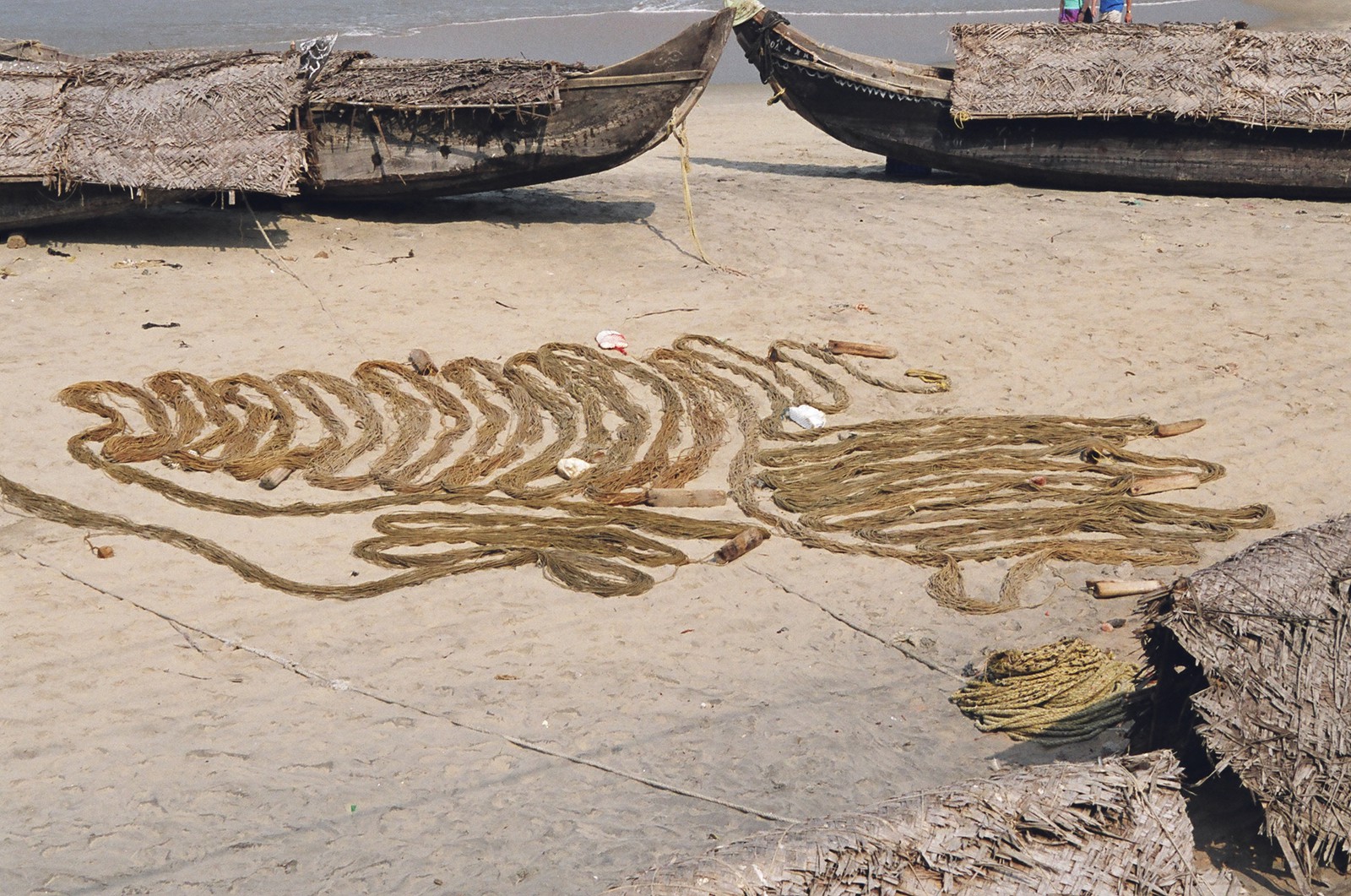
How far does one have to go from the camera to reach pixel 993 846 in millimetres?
3035

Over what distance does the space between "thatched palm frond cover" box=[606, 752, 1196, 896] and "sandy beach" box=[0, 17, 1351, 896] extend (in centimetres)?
55

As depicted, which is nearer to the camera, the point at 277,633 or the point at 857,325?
the point at 277,633

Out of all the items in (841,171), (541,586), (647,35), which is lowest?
(541,586)

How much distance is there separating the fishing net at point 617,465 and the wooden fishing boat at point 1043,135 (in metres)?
4.51

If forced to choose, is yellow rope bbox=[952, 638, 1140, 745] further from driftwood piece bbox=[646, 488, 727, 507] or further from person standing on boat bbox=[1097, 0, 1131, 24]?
person standing on boat bbox=[1097, 0, 1131, 24]

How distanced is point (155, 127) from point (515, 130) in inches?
102

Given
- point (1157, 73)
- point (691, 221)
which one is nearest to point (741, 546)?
point (691, 221)

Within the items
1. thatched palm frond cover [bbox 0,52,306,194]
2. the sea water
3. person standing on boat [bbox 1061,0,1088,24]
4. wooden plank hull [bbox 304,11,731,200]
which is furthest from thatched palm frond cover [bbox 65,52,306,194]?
the sea water

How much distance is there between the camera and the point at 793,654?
4902mm

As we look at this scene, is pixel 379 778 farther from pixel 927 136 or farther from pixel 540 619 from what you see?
pixel 927 136

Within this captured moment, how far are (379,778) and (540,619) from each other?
118cm

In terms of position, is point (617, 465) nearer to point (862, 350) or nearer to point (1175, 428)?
point (862, 350)

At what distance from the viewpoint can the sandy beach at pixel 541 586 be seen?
154 inches

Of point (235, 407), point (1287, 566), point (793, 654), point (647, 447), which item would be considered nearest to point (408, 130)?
point (235, 407)
